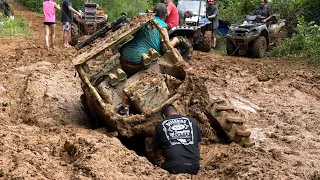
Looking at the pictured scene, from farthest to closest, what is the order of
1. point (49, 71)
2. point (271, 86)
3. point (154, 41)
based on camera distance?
→ point (271, 86)
point (49, 71)
point (154, 41)

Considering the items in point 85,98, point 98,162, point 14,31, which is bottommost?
point 14,31

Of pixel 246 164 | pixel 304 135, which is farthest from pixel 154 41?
pixel 246 164

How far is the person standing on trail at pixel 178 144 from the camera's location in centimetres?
570

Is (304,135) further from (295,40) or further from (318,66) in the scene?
(295,40)

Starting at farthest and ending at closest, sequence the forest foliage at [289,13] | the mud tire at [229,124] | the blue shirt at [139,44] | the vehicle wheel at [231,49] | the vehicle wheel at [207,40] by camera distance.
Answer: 1. the vehicle wheel at [231,49]
2. the vehicle wheel at [207,40]
3. the forest foliage at [289,13]
4. the blue shirt at [139,44]
5. the mud tire at [229,124]

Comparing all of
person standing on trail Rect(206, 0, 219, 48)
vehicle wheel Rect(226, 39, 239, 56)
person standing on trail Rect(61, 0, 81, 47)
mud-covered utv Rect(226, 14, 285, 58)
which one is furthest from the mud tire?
Answer: person standing on trail Rect(206, 0, 219, 48)

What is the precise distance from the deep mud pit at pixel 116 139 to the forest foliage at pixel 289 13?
1.21 metres

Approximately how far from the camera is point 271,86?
11336mm

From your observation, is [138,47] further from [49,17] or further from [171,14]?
[49,17]

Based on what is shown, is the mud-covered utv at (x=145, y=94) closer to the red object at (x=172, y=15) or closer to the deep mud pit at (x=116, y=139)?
the deep mud pit at (x=116, y=139)

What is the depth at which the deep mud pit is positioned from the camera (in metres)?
4.99

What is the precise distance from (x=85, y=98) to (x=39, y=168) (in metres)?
3.38

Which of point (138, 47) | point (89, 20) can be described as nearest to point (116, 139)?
point (138, 47)

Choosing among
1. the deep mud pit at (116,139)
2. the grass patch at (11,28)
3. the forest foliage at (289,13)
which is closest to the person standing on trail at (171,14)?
the deep mud pit at (116,139)
